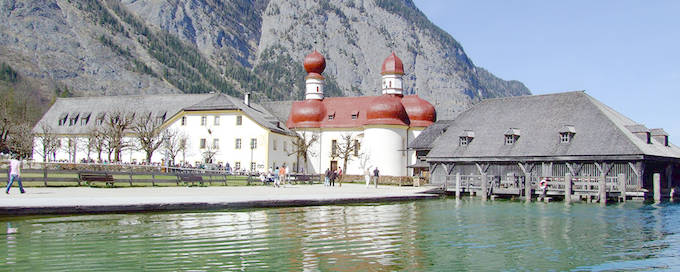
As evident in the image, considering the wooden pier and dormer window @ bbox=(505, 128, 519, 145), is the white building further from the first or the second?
dormer window @ bbox=(505, 128, 519, 145)

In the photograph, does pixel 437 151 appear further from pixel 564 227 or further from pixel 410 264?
pixel 410 264

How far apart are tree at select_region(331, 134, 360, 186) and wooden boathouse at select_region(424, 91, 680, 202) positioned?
62.9ft

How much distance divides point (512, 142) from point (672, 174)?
39.4 feet

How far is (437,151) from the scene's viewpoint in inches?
2034

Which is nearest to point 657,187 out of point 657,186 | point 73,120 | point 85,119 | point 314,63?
point 657,186

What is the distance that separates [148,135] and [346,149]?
2121 centimetres

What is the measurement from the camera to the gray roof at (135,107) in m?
73.4

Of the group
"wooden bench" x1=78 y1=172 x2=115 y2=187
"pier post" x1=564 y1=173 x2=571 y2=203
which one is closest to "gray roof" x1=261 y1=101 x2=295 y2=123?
"wooden bench" x1=78 y1=172 x2=115 y2=187

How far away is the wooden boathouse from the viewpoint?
41.8 meters

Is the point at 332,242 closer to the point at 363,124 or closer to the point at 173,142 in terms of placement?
the point at 363,124

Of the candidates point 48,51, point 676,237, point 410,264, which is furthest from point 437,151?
point 48,51

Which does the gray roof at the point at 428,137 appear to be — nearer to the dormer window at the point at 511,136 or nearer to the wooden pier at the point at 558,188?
the dormer window at the point at 511,136

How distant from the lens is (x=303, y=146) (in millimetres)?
72312

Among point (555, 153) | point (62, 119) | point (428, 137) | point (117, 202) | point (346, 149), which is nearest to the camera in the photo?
point (117, 202)
